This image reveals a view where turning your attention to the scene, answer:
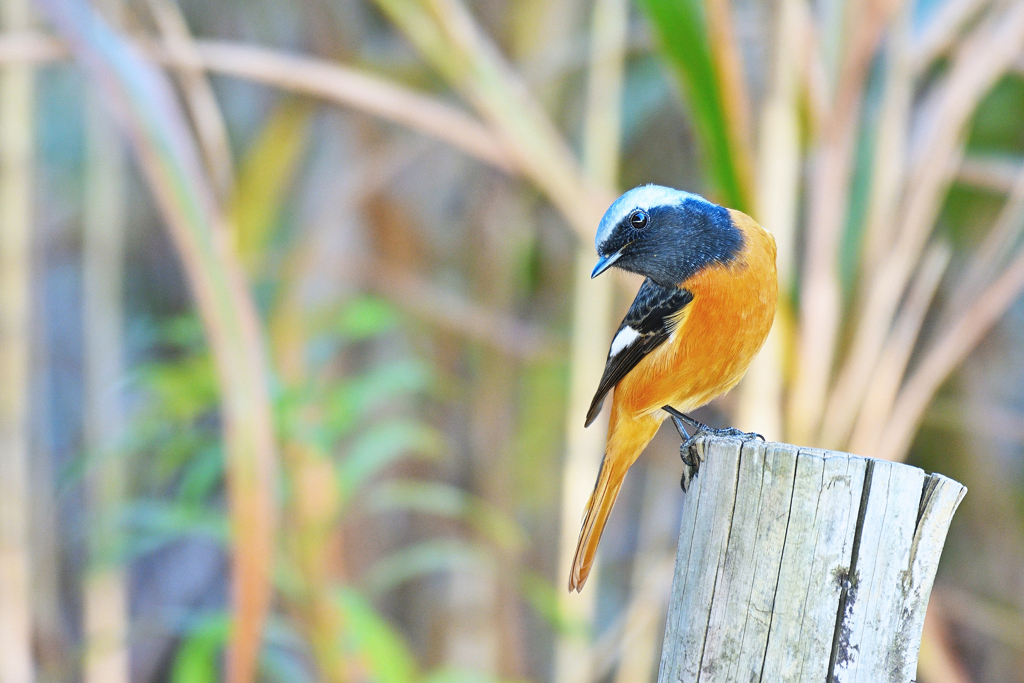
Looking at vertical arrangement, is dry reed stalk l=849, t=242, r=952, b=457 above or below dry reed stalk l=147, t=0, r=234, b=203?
below

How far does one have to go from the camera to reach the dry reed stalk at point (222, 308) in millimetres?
1853

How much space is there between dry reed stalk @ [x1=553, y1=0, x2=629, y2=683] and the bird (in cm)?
79

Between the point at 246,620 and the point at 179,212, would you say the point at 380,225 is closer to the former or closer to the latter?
the point at 179,212

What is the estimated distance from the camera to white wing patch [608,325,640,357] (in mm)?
2023

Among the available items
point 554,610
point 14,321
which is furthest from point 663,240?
point 14,321

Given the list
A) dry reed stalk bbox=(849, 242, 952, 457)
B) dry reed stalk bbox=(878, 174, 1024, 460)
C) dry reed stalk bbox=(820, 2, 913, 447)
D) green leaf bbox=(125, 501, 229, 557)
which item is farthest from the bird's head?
green leaf bbox=(125, 501, 229, 557)

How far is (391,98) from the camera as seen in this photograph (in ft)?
8.11

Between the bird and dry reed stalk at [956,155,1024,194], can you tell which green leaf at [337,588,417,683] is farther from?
dry reed stalk at [956,155,1024,194]

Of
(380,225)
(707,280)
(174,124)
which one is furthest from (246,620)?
(380,225)

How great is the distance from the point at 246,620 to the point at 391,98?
1418mm

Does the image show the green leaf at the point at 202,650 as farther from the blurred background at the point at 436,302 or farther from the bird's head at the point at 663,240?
the bird's head at the point at 663,240

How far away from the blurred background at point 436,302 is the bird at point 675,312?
0.27m

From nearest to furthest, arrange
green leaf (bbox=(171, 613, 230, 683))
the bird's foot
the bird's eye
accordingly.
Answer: the bird's foot < the bird's eye < green leaf (bbox=(171, 613, 230, 683))

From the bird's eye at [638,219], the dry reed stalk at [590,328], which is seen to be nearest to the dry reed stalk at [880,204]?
the bird's eye at [638,219]
